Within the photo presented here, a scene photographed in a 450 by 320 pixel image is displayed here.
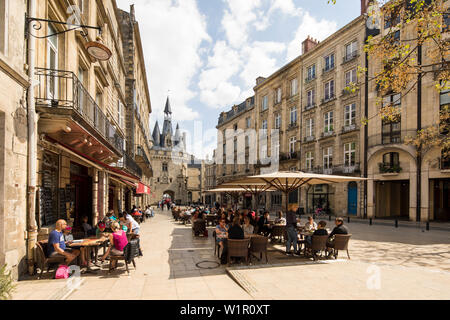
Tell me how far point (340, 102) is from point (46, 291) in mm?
25496

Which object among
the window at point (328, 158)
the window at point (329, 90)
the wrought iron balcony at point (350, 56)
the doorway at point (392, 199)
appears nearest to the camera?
the doorway at point (392, 199)

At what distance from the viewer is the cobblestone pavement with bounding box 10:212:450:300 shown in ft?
15.8

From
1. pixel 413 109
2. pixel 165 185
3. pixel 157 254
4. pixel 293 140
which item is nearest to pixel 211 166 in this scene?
pixel 165 185

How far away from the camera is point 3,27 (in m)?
5.45

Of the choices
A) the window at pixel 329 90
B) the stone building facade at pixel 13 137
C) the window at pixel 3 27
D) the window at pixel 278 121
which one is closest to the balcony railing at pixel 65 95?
the stone building facade at pixel 13 137

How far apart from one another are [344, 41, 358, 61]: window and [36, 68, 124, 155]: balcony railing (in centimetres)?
2223

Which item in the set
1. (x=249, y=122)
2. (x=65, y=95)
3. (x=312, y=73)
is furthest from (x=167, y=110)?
(x=65, y=95)

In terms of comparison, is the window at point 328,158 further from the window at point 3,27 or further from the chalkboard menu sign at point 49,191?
the window at point 3,27

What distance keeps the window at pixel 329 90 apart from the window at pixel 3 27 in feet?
83.2

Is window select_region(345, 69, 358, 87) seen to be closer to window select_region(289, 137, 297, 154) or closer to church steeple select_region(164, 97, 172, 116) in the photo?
window select_region(289, 137, 297, 154)

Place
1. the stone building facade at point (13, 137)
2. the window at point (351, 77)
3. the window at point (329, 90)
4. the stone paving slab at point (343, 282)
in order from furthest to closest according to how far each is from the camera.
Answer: the window at point (329, 90), the window at point (351, 77), the stone building facade at point (13, 137), the stone paving slab at point (343, 282)

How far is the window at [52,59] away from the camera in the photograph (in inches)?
297

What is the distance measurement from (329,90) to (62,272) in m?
26.5
